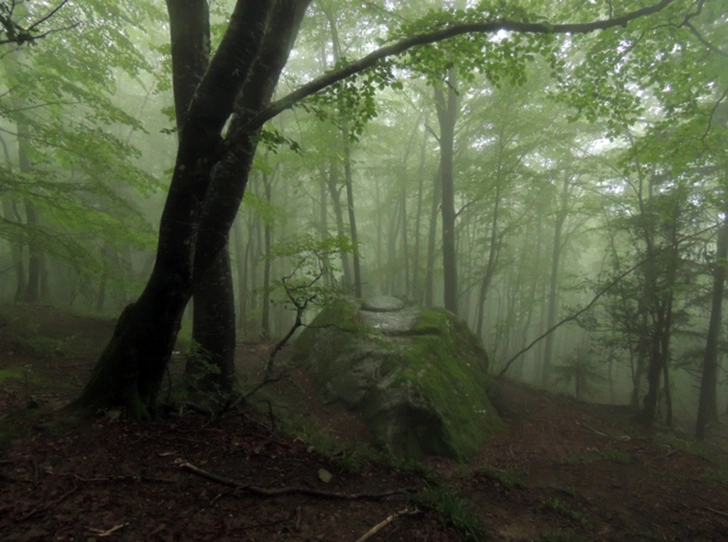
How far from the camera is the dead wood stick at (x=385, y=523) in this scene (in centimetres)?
345

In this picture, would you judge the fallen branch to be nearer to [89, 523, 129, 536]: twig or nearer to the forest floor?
the forest floor

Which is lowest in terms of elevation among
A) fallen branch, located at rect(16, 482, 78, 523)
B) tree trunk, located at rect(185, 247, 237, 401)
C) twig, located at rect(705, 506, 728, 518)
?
twig, located at rect(705, 506, 728, 518)

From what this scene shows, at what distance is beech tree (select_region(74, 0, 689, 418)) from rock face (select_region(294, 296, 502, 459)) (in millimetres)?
2132

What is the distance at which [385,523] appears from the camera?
146 inches

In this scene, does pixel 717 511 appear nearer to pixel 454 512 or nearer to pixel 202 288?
pixel 454 512

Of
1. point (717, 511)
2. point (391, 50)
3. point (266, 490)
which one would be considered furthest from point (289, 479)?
point (717, 511)

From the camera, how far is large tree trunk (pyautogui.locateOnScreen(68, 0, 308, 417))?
3512 millimetres

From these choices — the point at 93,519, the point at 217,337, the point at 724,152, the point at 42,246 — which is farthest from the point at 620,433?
the point at 42,246

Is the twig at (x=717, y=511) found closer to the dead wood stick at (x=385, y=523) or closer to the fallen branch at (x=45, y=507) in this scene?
the dead wood stick at (x=385, y=523)

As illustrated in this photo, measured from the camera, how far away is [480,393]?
938 centimetres

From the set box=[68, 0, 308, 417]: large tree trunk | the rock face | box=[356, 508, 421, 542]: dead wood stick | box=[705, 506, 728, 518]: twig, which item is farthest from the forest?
the rock face

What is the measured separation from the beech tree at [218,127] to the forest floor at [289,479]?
0.66 meters

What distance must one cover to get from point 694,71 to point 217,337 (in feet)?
28.4

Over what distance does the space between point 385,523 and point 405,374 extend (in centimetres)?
402
